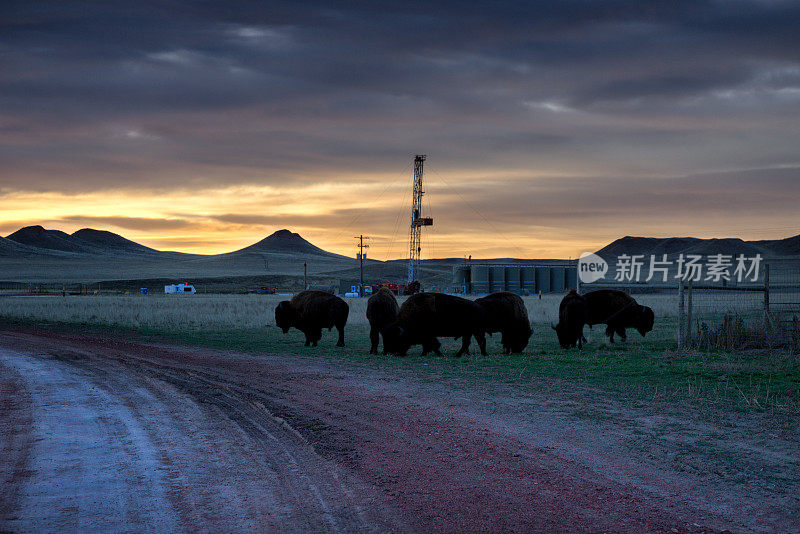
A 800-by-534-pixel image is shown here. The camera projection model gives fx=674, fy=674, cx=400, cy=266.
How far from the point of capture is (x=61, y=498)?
642 cm

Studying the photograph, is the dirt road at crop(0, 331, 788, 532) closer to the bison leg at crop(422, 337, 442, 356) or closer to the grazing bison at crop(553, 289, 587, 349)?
the bison leg at crop(422, 337, 442, 356)

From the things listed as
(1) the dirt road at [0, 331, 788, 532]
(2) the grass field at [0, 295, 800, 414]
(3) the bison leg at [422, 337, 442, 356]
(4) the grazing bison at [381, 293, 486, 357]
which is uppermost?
(4) the grazing bison at [381, 293, 486, 357]

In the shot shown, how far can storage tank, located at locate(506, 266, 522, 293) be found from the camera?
7744 centimetres

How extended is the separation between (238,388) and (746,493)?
29.9ft

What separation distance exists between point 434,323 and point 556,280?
63168mm

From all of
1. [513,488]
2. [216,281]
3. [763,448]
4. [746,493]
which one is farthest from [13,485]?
[216,281]

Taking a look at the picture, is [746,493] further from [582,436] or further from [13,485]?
[13,485]

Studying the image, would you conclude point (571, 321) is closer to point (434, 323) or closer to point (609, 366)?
point (434, 323)

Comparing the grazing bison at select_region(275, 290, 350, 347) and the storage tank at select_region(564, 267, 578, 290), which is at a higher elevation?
the storage tank at select_region(564, 267, 578, 290)

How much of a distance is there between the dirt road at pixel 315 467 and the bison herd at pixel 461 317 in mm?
5902

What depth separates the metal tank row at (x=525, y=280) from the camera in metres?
77.4

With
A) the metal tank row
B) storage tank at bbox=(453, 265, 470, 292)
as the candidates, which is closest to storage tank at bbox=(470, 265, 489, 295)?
the metal tank row

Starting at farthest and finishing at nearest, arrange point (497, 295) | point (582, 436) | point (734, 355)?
point (497, 295), point (734, 355), point (582, 436)

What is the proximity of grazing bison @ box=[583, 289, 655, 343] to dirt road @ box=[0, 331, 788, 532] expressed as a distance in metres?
11.5
